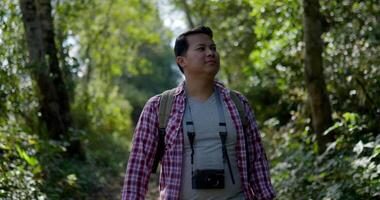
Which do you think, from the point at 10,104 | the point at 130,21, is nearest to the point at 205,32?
the point at 10,104

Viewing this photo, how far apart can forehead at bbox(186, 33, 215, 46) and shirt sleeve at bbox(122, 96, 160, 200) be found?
1.48ft

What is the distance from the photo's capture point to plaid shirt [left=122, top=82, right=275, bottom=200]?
358 centimetres

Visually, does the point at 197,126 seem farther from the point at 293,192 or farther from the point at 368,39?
the point at 368,39

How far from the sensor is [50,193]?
7.97 m

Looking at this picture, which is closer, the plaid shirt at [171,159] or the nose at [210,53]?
the plaid shirt at [171,159]

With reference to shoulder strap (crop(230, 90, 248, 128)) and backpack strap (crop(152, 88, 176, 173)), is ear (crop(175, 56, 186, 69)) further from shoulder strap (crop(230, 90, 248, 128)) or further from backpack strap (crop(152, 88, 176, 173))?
shoulder strap (crop(230, 90, 248, 128))

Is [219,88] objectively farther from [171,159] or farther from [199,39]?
[171,159]

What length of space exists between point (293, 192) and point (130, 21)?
72.3 ft

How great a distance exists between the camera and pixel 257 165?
3854 millimetres

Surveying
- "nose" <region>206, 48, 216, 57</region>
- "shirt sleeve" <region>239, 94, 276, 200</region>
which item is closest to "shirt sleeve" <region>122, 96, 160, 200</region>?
"nose" <region>206, 48, 216, 57</region>

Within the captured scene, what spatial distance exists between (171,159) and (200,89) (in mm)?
521

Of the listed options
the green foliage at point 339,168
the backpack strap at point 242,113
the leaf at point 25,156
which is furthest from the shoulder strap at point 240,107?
the leaf at point 25,156

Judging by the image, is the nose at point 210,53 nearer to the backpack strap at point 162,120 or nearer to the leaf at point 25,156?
the backpack strap at point 162,120

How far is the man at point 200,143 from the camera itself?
11.6ft
